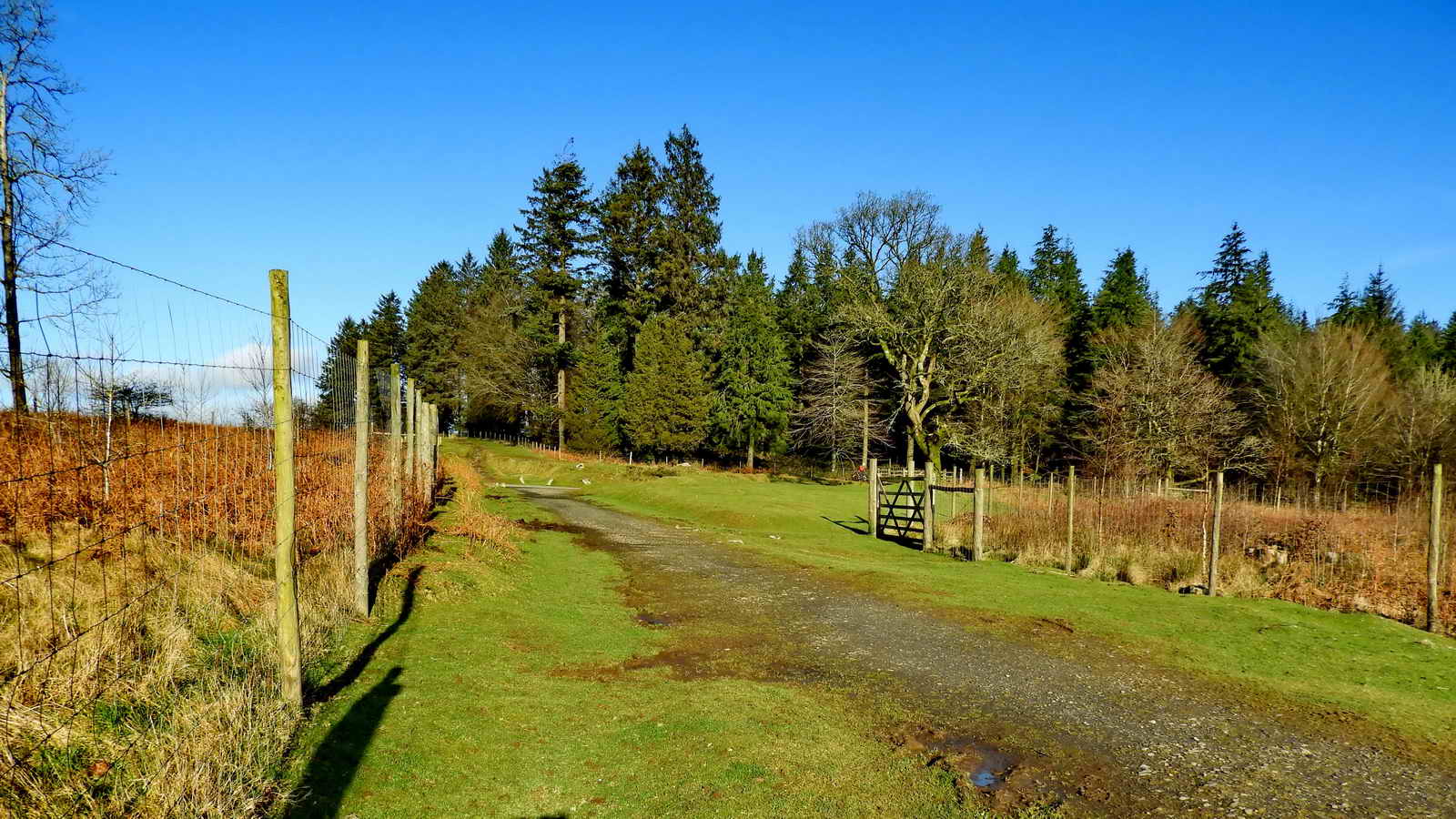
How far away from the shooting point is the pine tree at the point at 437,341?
70.0 m

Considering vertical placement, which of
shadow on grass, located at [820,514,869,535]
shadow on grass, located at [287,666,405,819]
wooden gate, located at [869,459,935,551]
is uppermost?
shadow on grass, located at [287,666,405,819]

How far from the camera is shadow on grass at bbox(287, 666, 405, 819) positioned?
4449mm

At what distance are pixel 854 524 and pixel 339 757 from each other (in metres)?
20.6

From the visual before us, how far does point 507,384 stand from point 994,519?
43557 mm

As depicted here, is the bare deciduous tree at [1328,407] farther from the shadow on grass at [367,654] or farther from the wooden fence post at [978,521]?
the shadow on grass at [367,654]

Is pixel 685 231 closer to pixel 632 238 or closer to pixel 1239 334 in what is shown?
pixel 632 238

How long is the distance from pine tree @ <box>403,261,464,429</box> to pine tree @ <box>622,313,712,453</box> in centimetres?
2704

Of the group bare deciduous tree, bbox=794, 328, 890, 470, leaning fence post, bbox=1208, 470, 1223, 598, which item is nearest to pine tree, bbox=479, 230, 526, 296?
bare deciduous tree, bbox=794, 328, 890, 470

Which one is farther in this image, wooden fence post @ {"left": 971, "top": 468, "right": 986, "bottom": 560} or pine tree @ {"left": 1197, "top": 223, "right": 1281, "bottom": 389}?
pine tree @ {"left": 1197, "top": 223, "right": 1281, "bottom": 389}

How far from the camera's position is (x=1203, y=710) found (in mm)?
7039

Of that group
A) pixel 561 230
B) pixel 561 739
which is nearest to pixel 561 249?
pixel 561 230

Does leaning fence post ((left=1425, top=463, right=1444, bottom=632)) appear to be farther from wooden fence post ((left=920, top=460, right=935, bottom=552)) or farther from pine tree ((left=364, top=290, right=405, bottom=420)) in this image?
pine tree ((left=364, top=290, right=405, bottom=420))

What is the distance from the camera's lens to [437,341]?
73.4 metres

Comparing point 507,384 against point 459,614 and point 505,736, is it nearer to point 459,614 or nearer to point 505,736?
point 459,614
